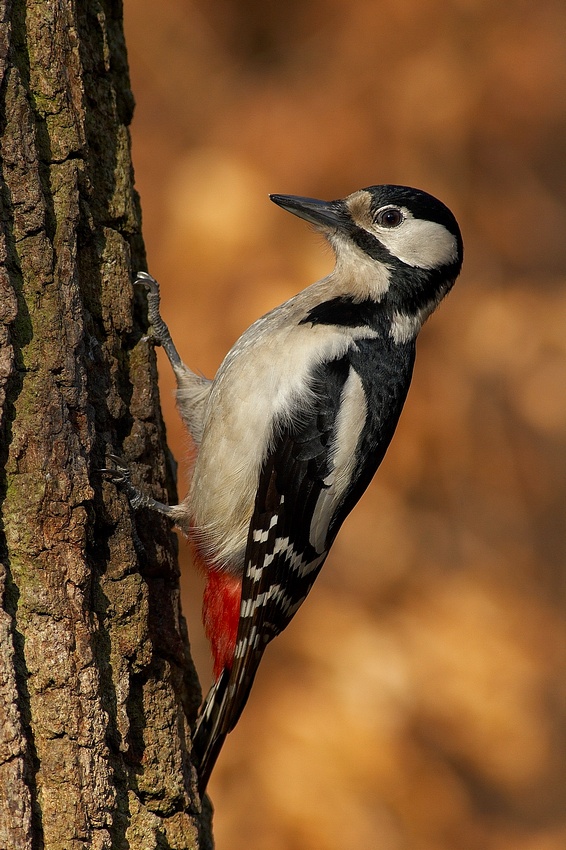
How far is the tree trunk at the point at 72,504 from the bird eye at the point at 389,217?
38.0 inches

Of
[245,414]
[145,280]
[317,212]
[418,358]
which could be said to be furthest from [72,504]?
[418,358]

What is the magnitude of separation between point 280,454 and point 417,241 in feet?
2.92

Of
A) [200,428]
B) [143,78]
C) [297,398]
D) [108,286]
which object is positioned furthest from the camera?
[143,78]

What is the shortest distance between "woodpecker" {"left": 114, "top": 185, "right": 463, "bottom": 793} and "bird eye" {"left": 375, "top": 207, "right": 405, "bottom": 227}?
0.23 meters

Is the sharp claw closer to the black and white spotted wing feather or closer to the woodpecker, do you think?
the woodpecker

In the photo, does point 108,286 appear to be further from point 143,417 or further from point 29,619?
point 29,619

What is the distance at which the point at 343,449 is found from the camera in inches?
113

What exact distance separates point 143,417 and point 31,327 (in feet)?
1.71

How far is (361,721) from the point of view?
204 inches

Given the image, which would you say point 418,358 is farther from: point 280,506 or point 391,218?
point 280,506

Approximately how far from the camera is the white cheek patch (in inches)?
126

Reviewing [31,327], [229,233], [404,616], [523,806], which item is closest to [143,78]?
[229,233]

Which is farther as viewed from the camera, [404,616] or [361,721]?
[404,616]

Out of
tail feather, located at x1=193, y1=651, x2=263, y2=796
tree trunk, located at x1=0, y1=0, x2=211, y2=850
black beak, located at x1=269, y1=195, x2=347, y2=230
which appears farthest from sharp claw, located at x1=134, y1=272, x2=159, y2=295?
tail feather, located at x1=193, y1=651, x2=263, y2=796
